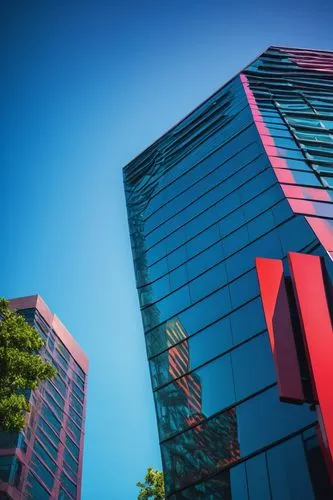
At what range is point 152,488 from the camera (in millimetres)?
29219

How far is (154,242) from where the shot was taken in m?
22.2

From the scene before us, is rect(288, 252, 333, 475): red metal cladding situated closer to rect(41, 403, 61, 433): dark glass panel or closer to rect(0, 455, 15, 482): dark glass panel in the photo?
rect(0, 455, 15, 482): dark glass panel

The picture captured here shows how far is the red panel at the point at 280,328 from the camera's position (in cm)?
931

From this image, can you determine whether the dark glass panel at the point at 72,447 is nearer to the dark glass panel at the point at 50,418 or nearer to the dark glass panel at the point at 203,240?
the dark glass panel at the point at 50,418

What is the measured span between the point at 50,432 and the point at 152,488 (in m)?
18.8

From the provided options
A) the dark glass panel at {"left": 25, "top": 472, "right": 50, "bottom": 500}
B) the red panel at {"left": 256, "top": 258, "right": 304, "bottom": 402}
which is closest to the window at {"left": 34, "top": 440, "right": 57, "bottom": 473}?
the dark glass panel at {"left": 25, "top": 472, "right": 50, "bottom": 500}

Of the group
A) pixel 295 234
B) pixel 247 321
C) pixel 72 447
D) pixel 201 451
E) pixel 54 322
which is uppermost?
pixel 54 322

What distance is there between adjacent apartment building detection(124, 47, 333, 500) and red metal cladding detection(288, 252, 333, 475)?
3 centimetres

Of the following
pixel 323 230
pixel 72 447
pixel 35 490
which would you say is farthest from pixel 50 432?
pixel 323 230

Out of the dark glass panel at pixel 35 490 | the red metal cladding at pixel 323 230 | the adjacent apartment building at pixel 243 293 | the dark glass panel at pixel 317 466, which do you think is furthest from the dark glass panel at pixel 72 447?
the dark glass panel at pixel 317 466

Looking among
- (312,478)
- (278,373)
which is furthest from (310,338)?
(312,478)

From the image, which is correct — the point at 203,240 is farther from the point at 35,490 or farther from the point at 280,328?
the point at 35,490

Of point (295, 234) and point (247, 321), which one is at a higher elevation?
point (295, 234)

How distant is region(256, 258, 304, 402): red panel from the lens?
9312mm
